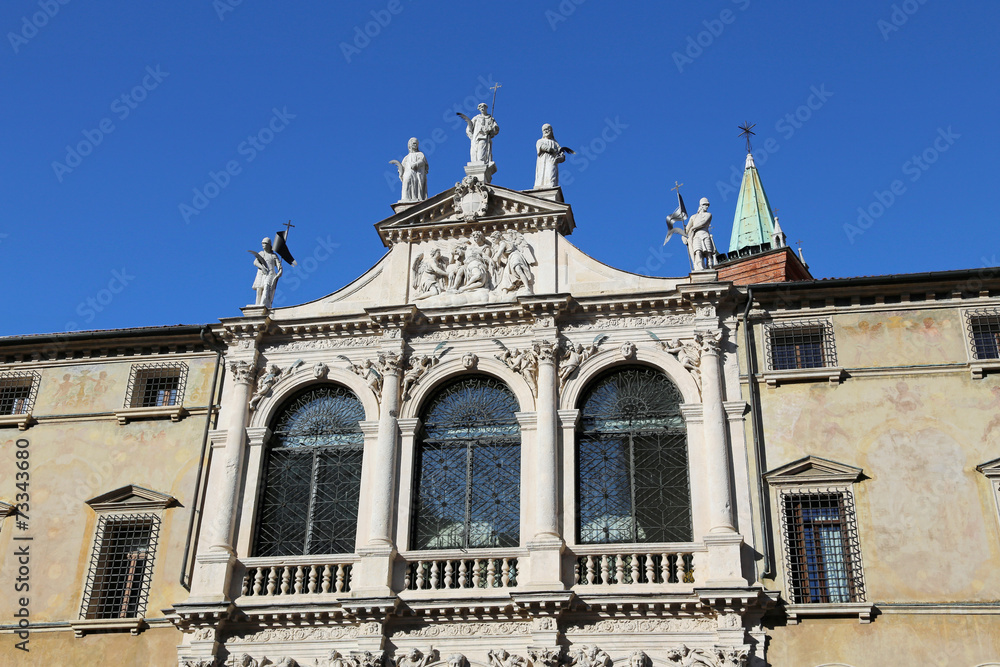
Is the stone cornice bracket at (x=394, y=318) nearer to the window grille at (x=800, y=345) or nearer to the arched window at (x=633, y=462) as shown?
the arched window at (x=633, y=462)

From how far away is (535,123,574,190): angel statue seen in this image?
23.8 meters

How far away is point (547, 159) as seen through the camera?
24.0m

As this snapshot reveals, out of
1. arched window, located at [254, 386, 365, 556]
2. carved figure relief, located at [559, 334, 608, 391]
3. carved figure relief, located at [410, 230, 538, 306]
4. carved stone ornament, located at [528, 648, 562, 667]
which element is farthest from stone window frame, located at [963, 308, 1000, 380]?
arched window, located at [254, 386, 365, 556]

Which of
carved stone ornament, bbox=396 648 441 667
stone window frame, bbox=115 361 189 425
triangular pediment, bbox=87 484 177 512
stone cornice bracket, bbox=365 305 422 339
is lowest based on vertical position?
carved stone ornament, bbox=396 648 441 667

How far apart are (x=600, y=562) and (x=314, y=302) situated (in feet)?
27.2

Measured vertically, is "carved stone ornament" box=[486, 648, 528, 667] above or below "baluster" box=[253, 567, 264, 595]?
below

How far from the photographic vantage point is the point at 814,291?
20.9 meters

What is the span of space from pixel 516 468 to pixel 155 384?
26.8 feet

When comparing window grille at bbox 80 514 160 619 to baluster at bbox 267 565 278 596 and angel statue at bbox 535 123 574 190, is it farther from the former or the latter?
angel statue at bbox 535 123 574 190

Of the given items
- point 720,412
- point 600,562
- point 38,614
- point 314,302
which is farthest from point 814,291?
point 38,614

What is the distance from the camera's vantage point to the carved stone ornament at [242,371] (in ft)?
72.9

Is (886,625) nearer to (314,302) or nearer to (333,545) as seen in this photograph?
(333,545)

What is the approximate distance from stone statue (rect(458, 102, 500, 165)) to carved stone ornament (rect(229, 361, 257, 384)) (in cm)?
660

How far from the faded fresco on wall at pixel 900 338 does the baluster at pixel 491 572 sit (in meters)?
7.41
